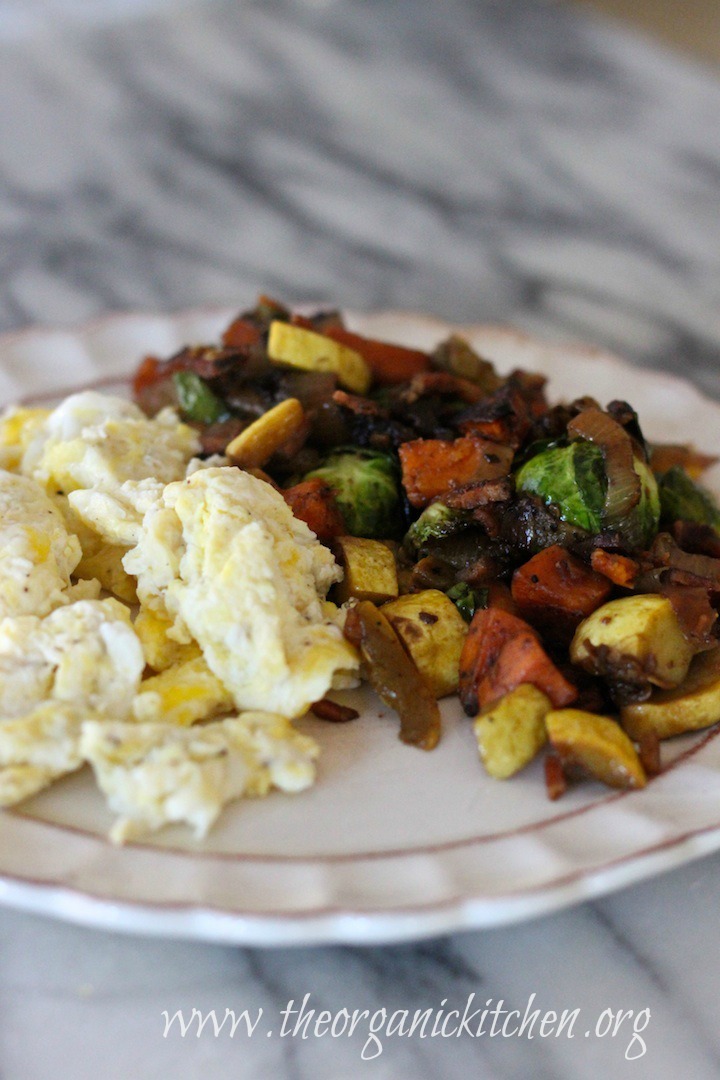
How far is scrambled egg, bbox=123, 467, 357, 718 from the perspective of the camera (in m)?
2.98

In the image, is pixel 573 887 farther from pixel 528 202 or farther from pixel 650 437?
pixel 528 202

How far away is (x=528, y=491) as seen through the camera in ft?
11.6

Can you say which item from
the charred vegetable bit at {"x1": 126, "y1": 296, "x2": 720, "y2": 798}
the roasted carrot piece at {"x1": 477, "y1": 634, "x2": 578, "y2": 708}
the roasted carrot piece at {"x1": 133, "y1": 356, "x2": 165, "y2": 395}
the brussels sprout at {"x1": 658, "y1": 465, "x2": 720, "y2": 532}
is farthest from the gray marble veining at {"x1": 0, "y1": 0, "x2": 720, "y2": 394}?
the roasted carrot piece at {"x1": 477, "y1": 634, "x2": 578, "y2": 708}

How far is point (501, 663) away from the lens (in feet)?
10.1

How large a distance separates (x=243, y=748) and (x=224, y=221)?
5536mm

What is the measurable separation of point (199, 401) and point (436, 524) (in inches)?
45.8

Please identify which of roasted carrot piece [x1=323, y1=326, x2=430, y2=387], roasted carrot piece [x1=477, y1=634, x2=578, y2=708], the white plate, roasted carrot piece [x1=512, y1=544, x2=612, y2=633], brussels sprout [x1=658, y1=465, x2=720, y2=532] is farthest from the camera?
roasted carrot piece [x1=323, y1=326, x2=430, y2=387]

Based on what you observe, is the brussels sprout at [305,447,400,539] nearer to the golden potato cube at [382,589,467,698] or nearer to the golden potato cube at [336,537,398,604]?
the golden potato cube at [336,537,398,604]

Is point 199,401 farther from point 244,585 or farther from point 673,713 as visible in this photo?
point 673,713

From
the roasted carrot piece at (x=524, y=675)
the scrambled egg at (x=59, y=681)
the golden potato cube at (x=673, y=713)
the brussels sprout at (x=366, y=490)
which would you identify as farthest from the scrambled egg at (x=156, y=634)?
the golden potato cube at (x=673, y=713)

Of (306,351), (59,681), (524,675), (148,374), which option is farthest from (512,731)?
(148,374)

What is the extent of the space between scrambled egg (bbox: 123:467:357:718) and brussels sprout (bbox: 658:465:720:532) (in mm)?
Answer: 1287

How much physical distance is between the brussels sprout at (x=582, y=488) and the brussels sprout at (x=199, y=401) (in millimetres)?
1241

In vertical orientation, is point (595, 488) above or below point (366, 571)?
above
